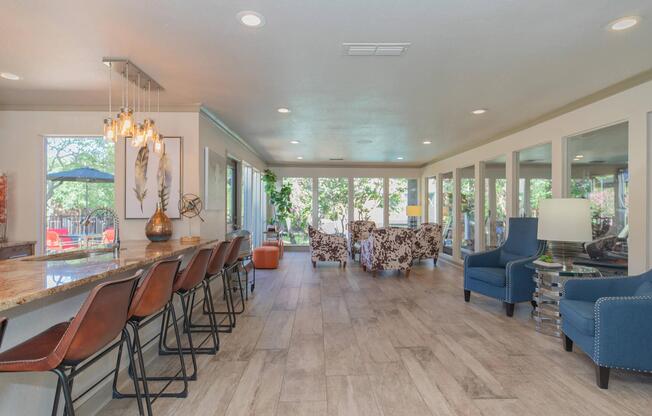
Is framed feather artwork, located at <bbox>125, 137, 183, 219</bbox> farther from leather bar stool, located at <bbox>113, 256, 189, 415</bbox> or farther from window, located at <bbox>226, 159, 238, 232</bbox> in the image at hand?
leather bar stool, located at <bbox>113, 256, 189, 415</bbox>

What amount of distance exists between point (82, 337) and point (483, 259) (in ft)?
14.9

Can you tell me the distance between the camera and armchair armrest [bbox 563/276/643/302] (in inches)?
115

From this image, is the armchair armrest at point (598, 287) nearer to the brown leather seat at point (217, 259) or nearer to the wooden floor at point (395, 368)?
the wooden floor at point (395, 368)

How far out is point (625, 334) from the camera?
242 cm

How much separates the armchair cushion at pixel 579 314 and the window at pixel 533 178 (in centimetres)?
241

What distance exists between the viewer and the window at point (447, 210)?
8.40 m

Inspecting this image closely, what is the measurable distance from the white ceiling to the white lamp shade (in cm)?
124

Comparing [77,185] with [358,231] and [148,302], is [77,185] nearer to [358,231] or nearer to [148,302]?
[148,302]

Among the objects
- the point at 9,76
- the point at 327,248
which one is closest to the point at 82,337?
the point at 9,76

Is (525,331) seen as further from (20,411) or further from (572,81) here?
(20,411)

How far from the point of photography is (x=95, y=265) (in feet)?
7.05

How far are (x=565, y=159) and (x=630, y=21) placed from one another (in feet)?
7.94

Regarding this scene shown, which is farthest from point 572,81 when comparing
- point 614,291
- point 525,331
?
point 525,331

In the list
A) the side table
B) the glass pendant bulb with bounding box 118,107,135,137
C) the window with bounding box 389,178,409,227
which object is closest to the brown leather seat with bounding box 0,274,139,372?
the glass pendant bulb with bounding box 118,107,135,137
